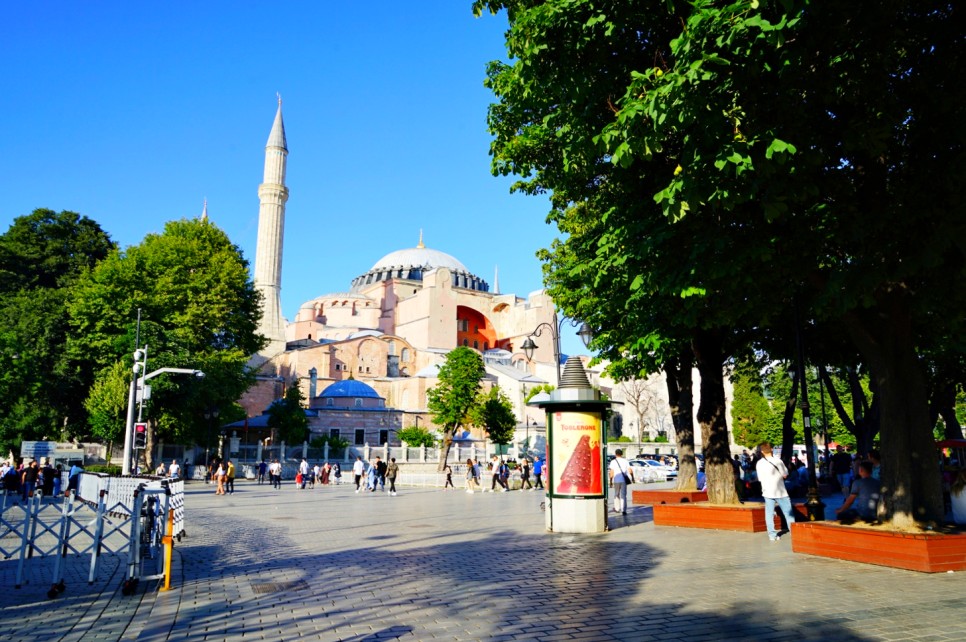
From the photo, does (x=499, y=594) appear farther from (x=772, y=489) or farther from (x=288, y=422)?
(x=288, y=422)

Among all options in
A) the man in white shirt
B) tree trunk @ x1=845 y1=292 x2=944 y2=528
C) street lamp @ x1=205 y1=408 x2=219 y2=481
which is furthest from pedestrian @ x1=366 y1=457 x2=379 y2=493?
tree trunk @ x1=845 y1=292 x2=944 y2=528

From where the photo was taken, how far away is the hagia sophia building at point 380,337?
55.2 metres

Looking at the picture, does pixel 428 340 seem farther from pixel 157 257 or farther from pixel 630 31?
pixel 630 31

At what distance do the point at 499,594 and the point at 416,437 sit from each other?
4539 cm

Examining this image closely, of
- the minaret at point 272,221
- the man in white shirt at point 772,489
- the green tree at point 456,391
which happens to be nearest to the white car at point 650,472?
the green tree at point 456,391

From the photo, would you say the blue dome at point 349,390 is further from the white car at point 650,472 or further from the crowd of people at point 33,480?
the crowd of people at point 33,480

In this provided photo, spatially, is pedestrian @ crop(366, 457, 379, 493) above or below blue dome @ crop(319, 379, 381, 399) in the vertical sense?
below

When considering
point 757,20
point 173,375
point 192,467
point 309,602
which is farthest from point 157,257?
point 757,20

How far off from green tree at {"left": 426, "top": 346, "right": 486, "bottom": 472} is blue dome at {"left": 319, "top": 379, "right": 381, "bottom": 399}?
10807 mm

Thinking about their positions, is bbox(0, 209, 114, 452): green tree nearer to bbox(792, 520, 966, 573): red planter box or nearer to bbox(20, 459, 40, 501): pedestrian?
bbox(20, 459, 40, 501): pedestrian

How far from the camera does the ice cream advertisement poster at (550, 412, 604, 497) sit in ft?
40.7

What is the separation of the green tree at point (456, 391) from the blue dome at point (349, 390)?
1081cm

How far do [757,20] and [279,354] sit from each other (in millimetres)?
64772

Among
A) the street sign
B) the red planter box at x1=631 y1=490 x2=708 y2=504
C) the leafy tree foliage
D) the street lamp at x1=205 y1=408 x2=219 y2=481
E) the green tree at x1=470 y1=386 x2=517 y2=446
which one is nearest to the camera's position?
the leafy tree foliage
